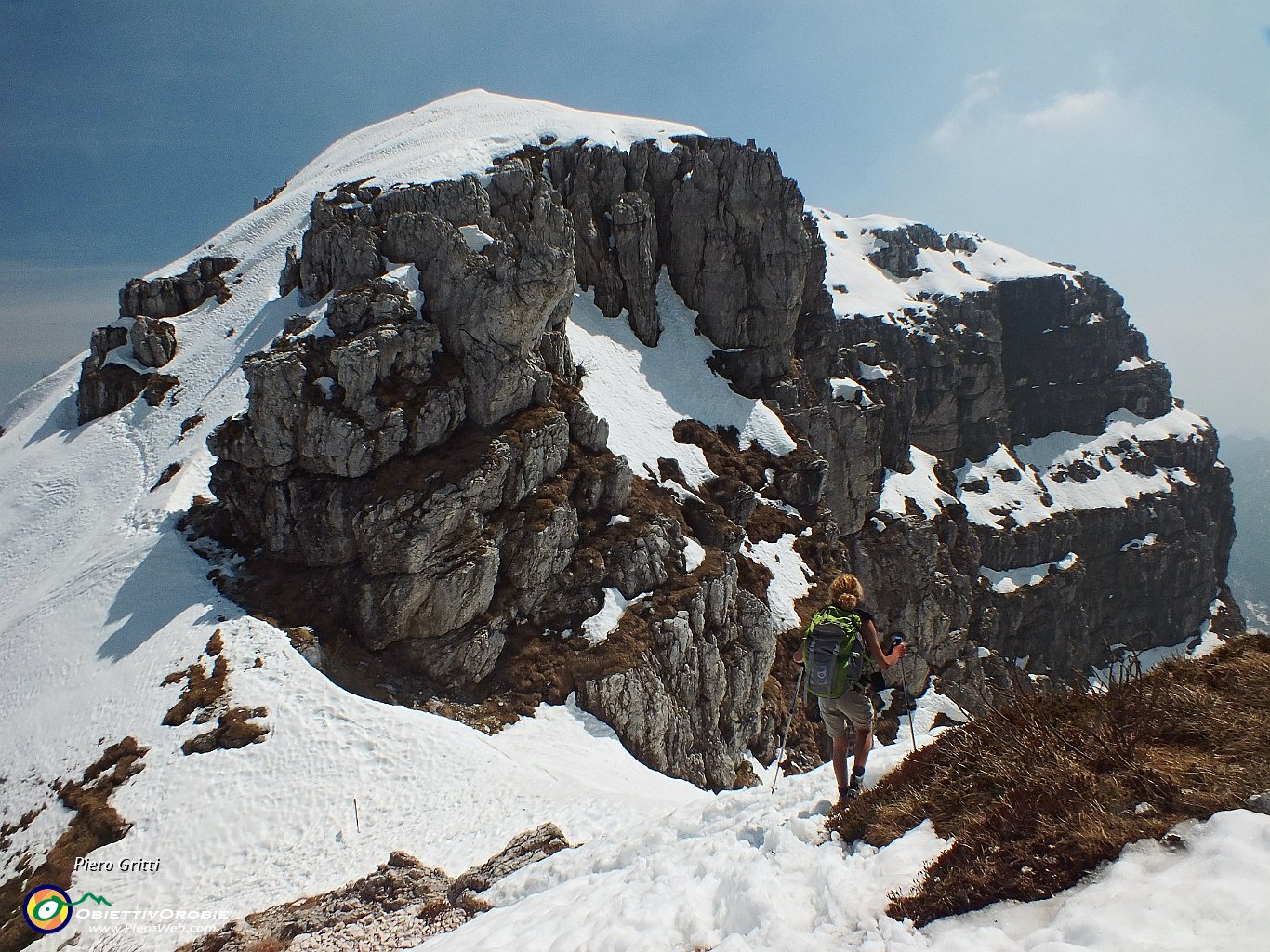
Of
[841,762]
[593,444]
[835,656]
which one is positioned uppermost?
[593,444]

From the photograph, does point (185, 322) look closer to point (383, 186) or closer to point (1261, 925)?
point (383, 186)

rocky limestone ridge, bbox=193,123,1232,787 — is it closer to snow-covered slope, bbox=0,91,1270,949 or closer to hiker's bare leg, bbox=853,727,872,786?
snow-covered slope, bbox=0,91,1270,949

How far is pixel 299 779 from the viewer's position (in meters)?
18.2

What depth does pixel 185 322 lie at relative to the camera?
165 feet

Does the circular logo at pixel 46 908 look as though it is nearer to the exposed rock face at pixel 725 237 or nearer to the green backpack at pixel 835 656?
the green backpack at pixel 835 656

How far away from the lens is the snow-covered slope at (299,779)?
6309mm

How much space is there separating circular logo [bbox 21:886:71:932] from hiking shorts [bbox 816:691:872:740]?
1887cm

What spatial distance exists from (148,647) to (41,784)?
5341 mm

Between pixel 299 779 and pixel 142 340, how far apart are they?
44.7 metres

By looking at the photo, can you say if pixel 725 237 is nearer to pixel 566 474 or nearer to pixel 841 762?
pixel 566 474

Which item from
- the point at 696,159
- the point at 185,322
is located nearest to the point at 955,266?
the point at 696,159

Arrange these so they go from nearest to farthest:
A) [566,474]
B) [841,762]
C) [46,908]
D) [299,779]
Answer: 1. [841,762]
2. [46,908]
3. [299,779]
4. [566,474]

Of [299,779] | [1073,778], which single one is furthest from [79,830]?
[1073,778]

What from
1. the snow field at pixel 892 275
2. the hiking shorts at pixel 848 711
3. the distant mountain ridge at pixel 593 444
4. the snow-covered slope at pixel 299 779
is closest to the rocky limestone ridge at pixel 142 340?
the distant mountain ridge at pixel 593 444
